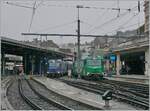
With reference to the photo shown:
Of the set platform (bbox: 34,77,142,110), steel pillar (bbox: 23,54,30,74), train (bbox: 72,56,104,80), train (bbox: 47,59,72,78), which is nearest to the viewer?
platform (bbox: 34,77,142,110)

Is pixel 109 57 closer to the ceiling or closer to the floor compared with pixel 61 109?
closer to the ceiling

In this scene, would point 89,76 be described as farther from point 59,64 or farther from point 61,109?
point 61,109

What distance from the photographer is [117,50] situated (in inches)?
2402

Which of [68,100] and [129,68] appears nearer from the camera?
[68,100]

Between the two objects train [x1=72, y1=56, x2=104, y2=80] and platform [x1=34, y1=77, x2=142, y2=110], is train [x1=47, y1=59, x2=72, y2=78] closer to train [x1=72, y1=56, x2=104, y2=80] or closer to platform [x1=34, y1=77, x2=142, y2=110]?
train [x1=72, y1=56, x2=104, y2=80]

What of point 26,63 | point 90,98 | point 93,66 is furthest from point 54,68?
point 90,98

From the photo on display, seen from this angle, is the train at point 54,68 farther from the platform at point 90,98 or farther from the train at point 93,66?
the platform at point 90,98

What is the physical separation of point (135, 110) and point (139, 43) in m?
36.9

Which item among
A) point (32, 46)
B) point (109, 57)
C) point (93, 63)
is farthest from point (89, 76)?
point (32, 46)

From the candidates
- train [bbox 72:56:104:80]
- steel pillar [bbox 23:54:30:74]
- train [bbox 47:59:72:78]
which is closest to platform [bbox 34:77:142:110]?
train [bbox 72:56:104:80]

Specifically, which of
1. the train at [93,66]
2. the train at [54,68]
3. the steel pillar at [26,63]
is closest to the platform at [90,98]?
the train at [93,66]

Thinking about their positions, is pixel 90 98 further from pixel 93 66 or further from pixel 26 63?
pixel 26 63

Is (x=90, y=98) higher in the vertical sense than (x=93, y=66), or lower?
lower

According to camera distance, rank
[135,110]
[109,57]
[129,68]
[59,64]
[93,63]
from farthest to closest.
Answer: [129,68] < [109,57] < [59,64] < [93,63] < [135,110]
